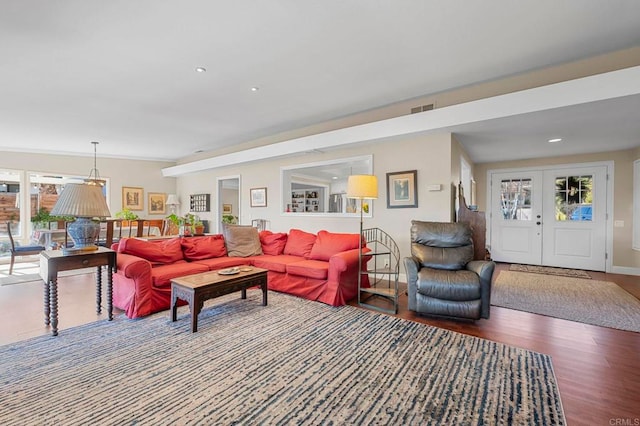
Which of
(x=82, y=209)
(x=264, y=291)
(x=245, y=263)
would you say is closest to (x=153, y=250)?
(x=82, y=209)

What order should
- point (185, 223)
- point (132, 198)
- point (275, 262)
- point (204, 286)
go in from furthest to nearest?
point (132, 198) < point (185, 223) < point (275, 262) < point (204, 286)

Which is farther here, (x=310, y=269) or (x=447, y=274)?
(x=310, y=269)

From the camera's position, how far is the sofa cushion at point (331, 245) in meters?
4.02

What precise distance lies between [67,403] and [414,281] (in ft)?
9.68

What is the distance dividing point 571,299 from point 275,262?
3.97m

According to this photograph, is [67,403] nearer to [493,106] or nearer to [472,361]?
[472,361]

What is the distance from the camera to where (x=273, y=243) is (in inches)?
185

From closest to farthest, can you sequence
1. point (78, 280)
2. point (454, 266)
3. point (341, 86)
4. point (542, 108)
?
point (542, 108) → point (454, 266) → point (341, 86) → point (78, 280)

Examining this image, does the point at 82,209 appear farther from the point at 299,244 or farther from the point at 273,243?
the point at 299,244

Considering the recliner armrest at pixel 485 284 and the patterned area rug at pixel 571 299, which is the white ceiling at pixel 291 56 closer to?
the recliner armrest at pixel 485 284

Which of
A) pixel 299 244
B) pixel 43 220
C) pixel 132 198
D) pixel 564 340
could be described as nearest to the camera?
pixel 564 340

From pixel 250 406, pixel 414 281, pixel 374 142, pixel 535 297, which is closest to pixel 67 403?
pixel 250 406

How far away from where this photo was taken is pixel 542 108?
122 inches

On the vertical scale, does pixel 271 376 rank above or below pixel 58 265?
below
